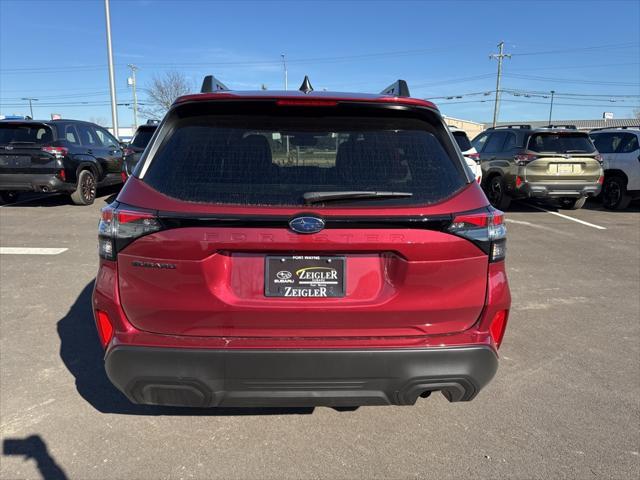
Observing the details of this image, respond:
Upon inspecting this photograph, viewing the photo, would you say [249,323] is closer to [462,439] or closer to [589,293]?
[462,439]

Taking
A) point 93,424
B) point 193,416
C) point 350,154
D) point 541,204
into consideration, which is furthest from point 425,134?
point 541,204

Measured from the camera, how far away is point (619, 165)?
430 inches

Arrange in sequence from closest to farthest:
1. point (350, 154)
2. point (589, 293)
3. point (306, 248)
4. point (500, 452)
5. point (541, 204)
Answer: point (306, 248) < point (350, 154) < point (500, 452) < point (589, 293) < point (541, 204)

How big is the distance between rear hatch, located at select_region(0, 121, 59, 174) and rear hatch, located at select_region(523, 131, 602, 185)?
1014 cm

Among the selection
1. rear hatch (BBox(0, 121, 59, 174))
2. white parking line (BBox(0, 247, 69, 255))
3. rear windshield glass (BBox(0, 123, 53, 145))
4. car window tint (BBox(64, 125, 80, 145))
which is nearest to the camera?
white parking line (BBox(0, 247, 69, 255))

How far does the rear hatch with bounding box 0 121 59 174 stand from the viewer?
9.67m

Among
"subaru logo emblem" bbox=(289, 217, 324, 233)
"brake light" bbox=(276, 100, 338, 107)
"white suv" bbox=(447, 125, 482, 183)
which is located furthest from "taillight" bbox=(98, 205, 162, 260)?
"white suv" bbox=(447, 125, 482, 183)

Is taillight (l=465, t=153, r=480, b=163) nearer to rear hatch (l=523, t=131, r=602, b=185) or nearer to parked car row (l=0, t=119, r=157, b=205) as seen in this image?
rear hatch (l=523, t=131, r=602, b=185)

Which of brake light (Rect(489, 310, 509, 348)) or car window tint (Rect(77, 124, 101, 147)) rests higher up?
car window tint (Rect(77, 124, 101, 147))

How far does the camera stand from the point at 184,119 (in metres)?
2.28

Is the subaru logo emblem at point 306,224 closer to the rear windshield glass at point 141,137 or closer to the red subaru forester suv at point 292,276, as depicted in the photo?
the red subaru forester suv at point 292,276

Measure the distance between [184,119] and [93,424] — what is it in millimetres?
1852

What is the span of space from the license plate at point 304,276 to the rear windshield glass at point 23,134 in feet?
32.3

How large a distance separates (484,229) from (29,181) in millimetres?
10260
